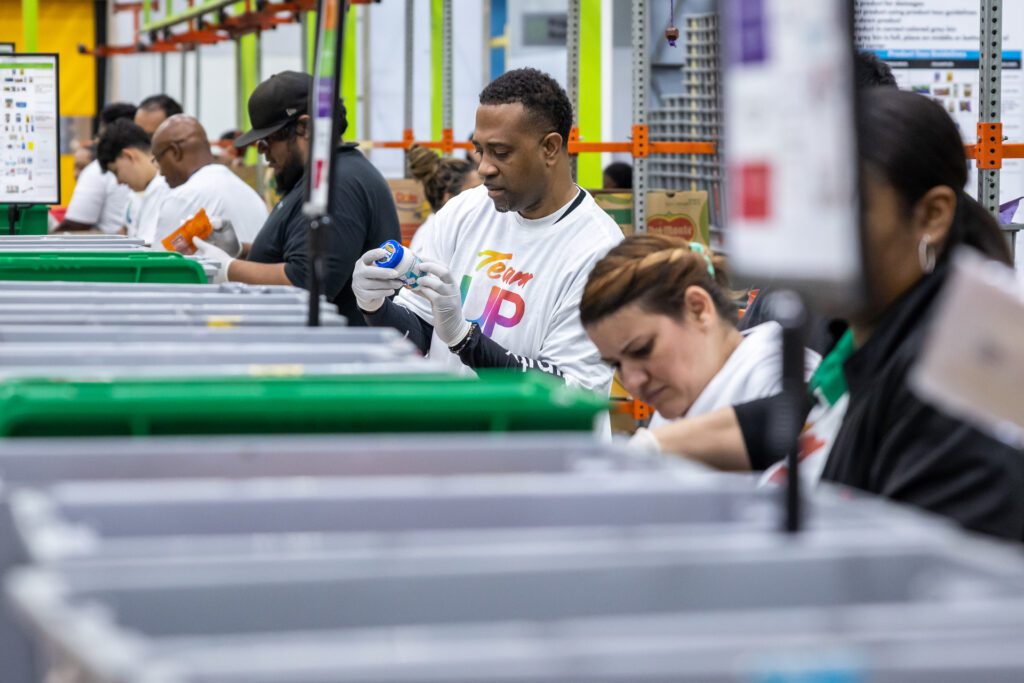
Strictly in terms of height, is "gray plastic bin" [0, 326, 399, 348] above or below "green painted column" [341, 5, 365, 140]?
below

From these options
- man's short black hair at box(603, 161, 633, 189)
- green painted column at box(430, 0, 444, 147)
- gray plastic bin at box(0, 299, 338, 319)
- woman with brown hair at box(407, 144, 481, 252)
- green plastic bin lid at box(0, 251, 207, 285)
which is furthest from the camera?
green painted column at box(430, 0, 444, 147)

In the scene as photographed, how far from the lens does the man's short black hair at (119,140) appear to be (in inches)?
318

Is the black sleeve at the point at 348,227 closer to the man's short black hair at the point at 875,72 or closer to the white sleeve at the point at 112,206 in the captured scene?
the man's short black hair at the point at 875,72

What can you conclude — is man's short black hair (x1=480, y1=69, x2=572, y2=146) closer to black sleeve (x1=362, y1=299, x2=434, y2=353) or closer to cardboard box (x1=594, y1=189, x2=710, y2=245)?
black sleeve (x1=362, y1=299, x2=434, y2=353)

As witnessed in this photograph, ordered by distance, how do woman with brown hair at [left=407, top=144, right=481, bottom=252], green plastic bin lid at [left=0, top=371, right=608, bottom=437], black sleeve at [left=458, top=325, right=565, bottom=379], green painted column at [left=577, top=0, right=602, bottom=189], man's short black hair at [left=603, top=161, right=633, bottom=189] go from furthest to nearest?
man's short black hair at [left=603, top=161, right=633, bottom=189] → green painted column at [left=577, top=0, right=602, bottom=189] → woman with brown hair at [left=407, top=144, right=481, bottom=252] → black sleeve at [left=458, top=325, right=565, bottom=379] → green plastic bin lid at [left=0, top=371, right=608, bottom=437]

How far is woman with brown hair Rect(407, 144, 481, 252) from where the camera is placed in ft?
22.1

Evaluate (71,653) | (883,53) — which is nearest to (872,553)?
(71,653)

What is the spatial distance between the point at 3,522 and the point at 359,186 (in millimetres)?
2975

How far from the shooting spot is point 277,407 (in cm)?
117

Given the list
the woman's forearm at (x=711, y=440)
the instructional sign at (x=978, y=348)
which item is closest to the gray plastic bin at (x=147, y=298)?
the woman's forearm at (x=711, y=440)

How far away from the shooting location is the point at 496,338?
3.12 m

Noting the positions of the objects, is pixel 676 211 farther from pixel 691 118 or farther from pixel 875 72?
pixel 691 118

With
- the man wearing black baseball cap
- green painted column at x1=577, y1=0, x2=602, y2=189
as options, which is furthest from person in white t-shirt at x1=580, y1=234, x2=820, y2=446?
green painted column at x1=577, y1=0, x2=602, y2=189

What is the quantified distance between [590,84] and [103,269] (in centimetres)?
654
